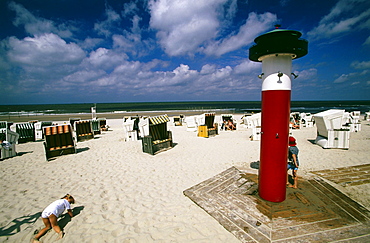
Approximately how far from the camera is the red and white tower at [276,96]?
3.77 meters

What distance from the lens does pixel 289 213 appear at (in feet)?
13.0

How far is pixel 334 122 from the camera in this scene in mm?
9750

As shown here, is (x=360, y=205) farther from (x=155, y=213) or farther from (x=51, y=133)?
(x=51, y=133)

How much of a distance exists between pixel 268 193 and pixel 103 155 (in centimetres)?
851

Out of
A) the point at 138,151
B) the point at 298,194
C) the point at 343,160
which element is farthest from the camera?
the point at 138,151

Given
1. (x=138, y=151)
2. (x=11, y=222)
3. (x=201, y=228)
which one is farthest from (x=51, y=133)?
(x=201, y=228)

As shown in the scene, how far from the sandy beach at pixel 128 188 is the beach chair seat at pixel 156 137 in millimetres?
476

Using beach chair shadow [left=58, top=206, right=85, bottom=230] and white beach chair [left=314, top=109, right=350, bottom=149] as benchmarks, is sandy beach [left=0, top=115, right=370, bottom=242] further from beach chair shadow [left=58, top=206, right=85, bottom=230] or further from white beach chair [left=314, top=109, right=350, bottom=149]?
white beach chair [left=314, top=109, right=350, bottom=149]

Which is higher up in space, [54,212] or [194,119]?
[194,119]

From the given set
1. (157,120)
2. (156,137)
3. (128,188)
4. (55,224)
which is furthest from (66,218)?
(157,120)

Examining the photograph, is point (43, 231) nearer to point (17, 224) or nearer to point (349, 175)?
point (17, 224)

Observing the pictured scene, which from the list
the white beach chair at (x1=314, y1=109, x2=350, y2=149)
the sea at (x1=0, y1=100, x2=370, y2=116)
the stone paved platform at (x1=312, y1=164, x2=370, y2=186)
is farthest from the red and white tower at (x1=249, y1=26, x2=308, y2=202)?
the sea at (x1=0, y1=100, x2=370, y2=116)

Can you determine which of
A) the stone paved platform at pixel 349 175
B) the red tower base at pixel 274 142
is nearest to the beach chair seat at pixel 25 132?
the red tower base at pixel 274 142

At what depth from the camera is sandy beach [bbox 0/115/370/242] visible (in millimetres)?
3871
